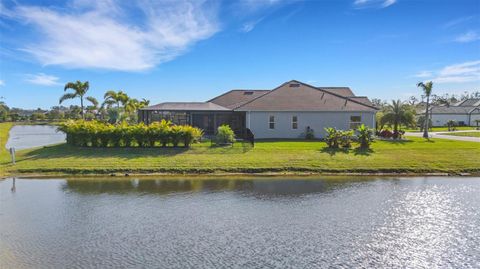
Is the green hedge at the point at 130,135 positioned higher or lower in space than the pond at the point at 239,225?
higher

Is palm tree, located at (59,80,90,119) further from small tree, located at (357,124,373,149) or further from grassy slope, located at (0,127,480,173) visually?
small tree, located at (357,124,373,149)

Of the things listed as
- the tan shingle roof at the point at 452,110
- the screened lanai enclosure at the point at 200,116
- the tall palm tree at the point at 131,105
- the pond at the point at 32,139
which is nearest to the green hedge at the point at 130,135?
the pond at the point at 32,139

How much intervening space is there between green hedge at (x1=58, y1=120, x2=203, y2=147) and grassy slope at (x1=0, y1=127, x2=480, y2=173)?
81 centimetres

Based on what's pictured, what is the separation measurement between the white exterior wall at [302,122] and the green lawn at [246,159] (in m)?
5.21

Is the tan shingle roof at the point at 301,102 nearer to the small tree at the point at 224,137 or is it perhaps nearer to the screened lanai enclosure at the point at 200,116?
the screened lanai enclosure at the point at 200,116

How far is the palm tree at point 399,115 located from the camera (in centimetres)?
3139

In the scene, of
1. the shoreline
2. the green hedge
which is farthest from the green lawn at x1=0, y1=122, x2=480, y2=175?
the green hedge

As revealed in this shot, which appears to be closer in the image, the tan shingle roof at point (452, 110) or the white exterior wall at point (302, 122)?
the white exterior wall at point (302, 122)

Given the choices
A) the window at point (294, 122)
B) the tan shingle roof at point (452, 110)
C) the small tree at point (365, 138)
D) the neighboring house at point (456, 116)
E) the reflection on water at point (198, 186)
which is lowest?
the reflection on water at point (198, 186)

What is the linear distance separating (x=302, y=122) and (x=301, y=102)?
2.11m

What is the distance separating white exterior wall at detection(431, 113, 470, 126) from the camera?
64438 mm

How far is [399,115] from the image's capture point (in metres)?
31.5

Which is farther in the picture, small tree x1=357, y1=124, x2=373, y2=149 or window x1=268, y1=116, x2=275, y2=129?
window x1=268, y1=116, x2=275, y2=129

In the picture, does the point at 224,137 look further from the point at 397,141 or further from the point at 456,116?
the point at 456,116
